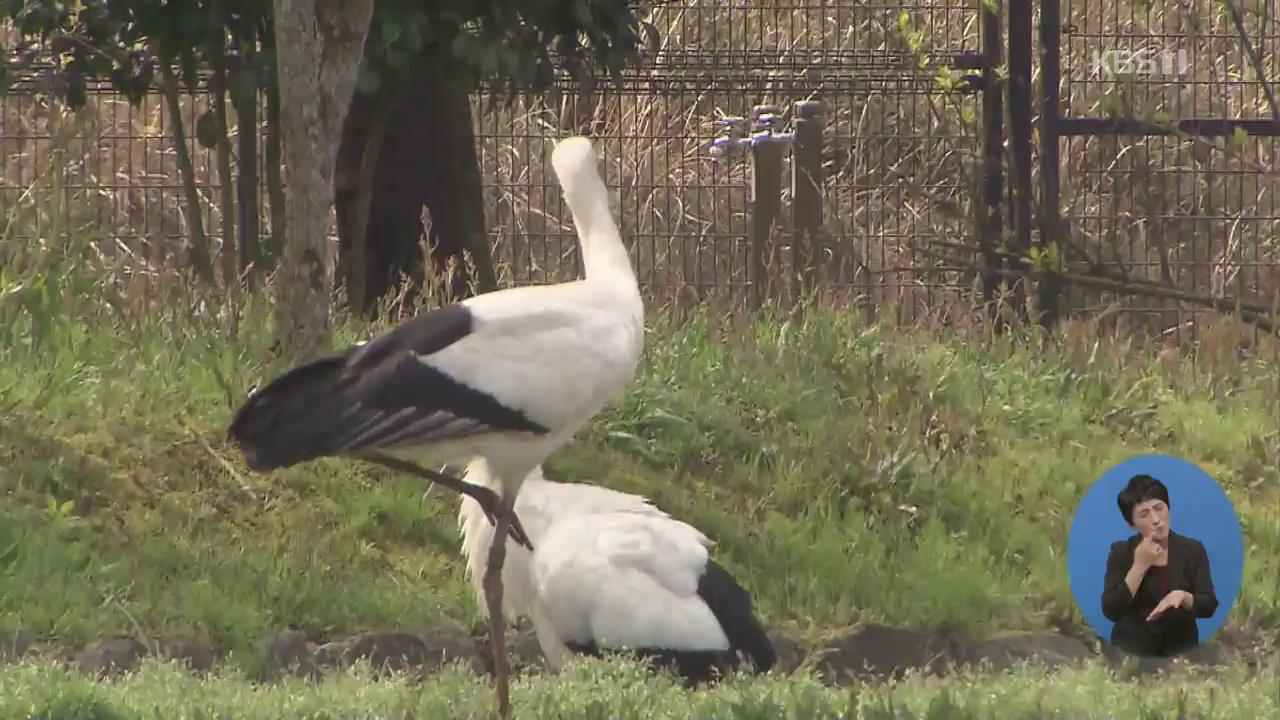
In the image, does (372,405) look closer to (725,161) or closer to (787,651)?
(787,651)

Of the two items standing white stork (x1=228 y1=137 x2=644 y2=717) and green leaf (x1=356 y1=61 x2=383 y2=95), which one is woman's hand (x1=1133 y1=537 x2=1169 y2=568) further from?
green leaf (x1=356 y1=61 x2=383 y2=95)

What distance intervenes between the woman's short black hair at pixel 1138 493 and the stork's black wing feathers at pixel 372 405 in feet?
5.55

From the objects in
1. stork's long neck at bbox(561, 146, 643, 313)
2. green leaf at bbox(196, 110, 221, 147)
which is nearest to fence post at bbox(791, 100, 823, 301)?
green leaf at bbox(196, 110, 221, 147)

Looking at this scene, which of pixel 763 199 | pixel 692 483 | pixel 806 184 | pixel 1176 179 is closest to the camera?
pixel 692 483

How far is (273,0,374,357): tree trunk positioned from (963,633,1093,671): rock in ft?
8.59

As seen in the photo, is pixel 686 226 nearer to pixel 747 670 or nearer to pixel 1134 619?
pixel 747 670

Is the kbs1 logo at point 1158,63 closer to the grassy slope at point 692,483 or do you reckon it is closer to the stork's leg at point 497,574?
the grassy slope at point 692,483

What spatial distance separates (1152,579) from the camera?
5918 mm

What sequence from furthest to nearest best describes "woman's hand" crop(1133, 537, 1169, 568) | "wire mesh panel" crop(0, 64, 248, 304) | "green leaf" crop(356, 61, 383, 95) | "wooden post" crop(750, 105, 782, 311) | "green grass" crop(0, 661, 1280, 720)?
"wooden post" crop(750, 105, 782, 311)
"green leaf" crop(356, 61, 383, 95)
"wire mesh panel" crop(0, 64, 248, 304)
"woman's hand" crop(1133, 537, 1169, 568)
"green grass" crop(0, 661, 1280, 720)

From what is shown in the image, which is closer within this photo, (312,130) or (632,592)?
(632,592)

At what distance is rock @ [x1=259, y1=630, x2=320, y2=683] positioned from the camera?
24.7 ft

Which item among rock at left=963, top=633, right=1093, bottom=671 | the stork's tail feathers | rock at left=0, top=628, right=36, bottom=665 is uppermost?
the stork's tail feathers

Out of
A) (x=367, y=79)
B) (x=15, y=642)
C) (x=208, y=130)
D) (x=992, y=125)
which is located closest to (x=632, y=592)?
(x=15, y=642)

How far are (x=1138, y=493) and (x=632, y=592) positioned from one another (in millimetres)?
1835
